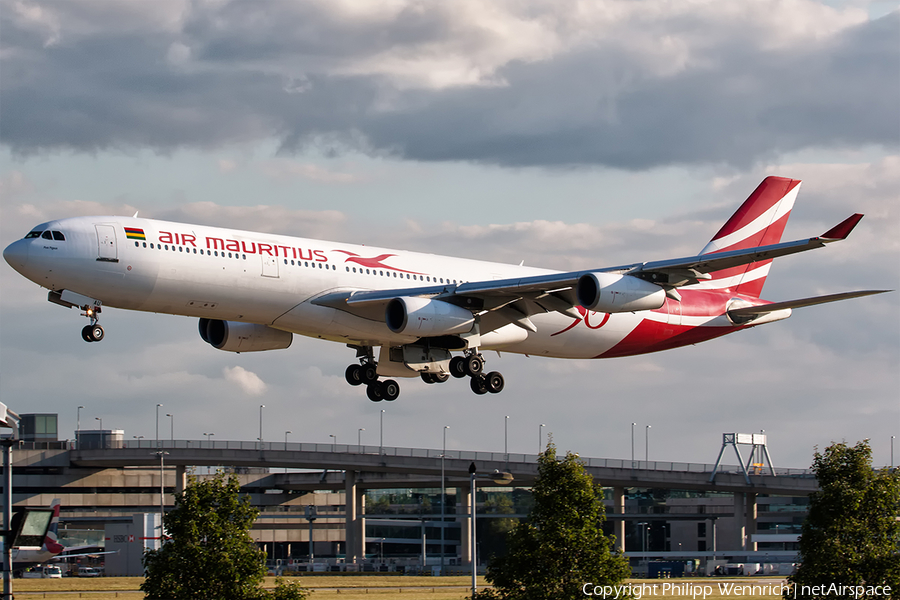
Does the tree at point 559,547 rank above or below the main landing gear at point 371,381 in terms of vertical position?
below

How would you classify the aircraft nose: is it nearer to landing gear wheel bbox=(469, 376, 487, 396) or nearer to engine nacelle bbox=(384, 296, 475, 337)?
engine nacelle bbox=(384, 296, 475, 337)

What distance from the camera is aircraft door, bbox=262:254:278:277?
155 feet

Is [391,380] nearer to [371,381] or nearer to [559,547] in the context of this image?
[371,381]

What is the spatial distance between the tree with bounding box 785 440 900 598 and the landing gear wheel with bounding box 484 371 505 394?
59.8 ft

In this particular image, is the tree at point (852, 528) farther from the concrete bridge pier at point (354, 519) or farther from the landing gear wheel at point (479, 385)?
the concrete bridge pier at point (354, 519)

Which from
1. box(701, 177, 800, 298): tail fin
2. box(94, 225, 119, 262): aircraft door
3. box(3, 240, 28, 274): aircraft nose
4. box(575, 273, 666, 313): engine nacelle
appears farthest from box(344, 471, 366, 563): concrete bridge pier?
box(3, 240, 28, 274): aircraft nose

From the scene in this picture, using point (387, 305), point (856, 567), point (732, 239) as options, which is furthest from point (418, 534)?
point (856, 567)

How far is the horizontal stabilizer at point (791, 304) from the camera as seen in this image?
159 ft

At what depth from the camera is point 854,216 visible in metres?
42.6

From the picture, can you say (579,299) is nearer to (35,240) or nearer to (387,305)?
(387,305)

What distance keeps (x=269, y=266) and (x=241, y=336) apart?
7649 millimetres

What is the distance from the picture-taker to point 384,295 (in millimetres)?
49438

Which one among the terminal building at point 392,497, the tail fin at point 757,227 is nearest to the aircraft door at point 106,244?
the tail fin at point 757,227

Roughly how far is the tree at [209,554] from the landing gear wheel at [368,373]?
1760cm
